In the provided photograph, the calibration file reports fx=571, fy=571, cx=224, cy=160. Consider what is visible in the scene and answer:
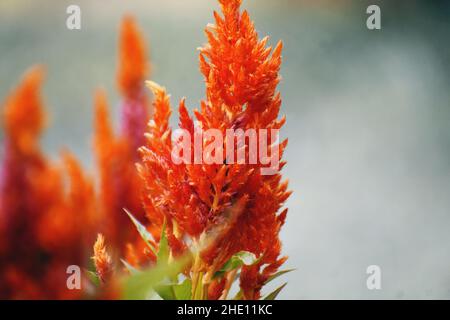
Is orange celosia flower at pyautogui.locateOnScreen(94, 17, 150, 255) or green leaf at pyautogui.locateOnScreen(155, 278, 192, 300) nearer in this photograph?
green leaf at pyautogui.locateOnScreen(155, 278, 192, 300)

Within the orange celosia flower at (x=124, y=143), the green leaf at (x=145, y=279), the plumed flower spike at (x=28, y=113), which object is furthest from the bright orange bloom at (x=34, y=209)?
the green leaf at (x=145, y=279)

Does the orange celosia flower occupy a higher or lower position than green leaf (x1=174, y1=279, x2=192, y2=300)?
higher

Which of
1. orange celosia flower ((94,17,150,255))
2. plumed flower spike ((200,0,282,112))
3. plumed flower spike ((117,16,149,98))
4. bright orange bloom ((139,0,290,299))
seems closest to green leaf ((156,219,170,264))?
bright orange bloom ((139,0,290,299))

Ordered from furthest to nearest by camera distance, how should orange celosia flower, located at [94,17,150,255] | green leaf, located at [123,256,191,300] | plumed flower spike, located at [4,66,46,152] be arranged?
orange celosia flower, located at [94,17,150,255], plumed flower spike, located at [4,66,46,152], green leaf, located at [123,256,191,300]

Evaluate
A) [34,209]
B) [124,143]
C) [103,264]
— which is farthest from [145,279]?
[124,143]

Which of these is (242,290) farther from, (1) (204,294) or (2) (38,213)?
(2) (38,213)

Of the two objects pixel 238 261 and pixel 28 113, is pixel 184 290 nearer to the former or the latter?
pixel 238 261

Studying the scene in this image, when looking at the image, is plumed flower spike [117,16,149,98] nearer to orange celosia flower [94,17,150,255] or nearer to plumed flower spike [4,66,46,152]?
orange celosia flower [94,17,150,255]
